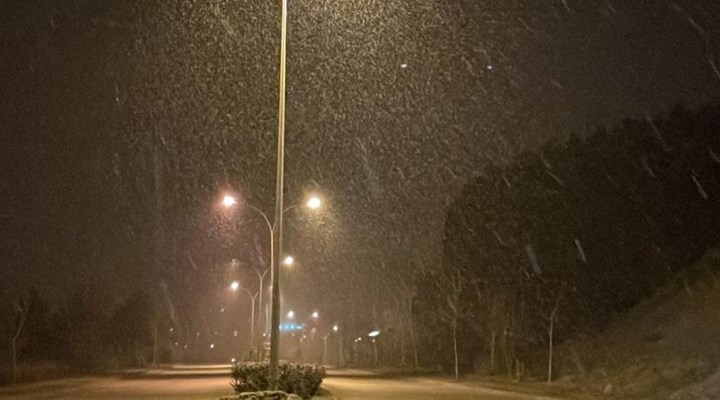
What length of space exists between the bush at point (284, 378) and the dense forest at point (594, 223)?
18716 millimetres

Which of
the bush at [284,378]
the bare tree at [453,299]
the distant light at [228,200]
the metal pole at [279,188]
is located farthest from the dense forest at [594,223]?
the metal pole at [279,188]

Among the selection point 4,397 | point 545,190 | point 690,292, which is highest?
point 545,190

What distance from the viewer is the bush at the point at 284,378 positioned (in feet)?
94.2

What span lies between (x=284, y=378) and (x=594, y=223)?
26.1 m

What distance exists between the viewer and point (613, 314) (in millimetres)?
50844

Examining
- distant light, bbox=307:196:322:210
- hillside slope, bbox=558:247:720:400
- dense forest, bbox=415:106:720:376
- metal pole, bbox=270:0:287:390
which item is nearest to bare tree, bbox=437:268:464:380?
dense forest, bbox=415:106:720:376

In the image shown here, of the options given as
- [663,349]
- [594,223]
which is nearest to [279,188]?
[663,349]

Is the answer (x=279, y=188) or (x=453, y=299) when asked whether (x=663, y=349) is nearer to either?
(x=453, y=299)

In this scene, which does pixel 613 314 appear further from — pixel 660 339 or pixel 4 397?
pixel 4 397

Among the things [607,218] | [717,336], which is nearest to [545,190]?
[607,218]

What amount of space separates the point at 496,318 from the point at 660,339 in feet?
44.3

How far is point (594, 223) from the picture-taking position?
50.0m

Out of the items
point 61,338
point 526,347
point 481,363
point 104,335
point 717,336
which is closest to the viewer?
point 717,336

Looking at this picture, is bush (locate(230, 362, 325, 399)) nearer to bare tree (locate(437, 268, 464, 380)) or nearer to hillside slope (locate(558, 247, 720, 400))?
hillside slope (locate(558, 247, 720, 400))
